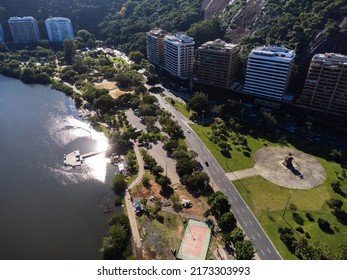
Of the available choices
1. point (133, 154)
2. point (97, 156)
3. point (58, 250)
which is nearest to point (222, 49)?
point (133, 154)

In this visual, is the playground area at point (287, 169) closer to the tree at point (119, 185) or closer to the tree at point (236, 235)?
the tree at point (236, 235)

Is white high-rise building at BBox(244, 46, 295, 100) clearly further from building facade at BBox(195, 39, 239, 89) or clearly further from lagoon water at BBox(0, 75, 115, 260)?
lagoon water at BBox(0, 75, 115, 260)

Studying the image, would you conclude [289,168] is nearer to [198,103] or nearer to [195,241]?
[195,241]

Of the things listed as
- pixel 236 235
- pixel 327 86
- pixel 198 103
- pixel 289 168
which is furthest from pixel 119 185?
pixel 327 86

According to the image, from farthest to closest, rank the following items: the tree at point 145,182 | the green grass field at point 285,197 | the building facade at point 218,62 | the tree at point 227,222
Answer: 1. the building facade at point 218,62
2. the tree at point 145,182
3. the green grass field at point 285,197
4. the tree at point 227,222

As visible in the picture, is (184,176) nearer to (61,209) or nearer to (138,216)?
(138,216)

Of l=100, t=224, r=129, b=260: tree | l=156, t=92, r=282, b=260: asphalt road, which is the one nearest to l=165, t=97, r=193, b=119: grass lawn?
l=156, t=92, r=282, b=260: asphalt road

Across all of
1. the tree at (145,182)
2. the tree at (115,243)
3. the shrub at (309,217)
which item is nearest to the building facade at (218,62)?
the tree at (145,182)
